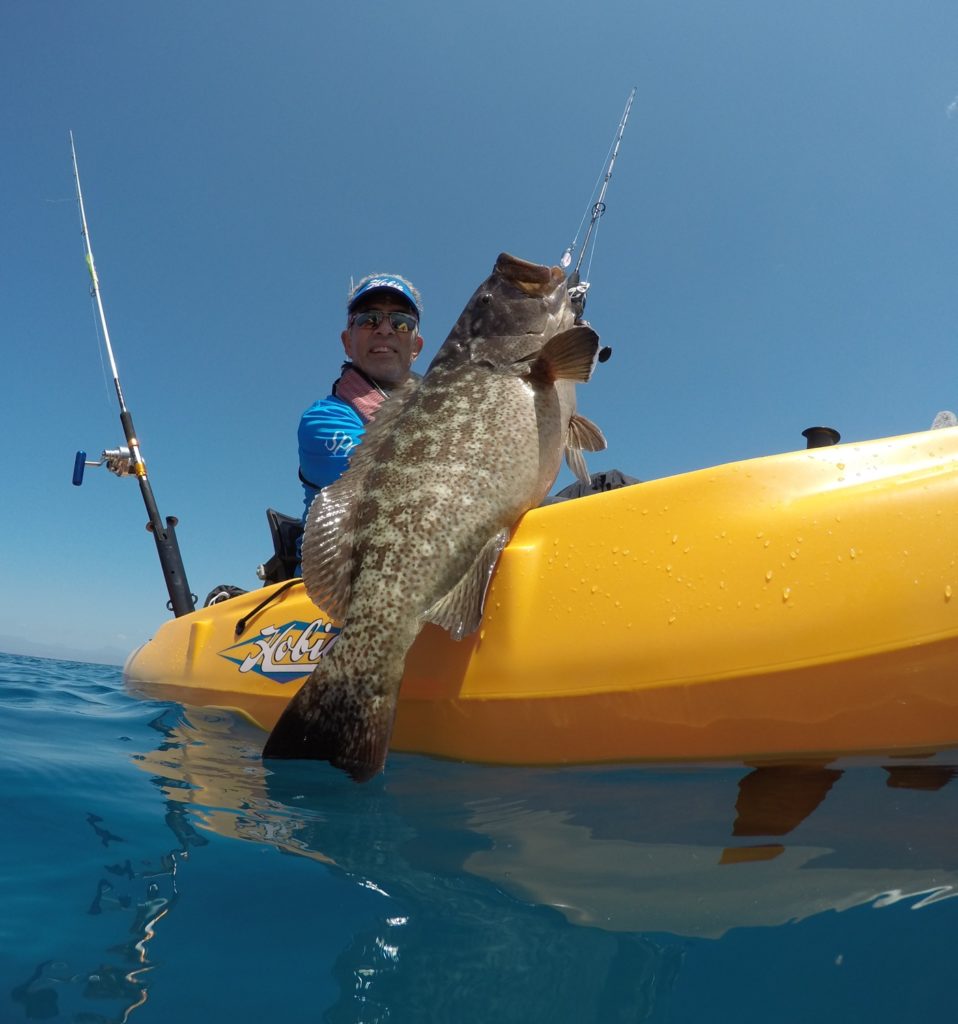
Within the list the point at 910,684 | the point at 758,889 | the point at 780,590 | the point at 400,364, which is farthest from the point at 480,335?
the point at 758,889

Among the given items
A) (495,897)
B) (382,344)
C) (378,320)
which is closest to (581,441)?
(382,344)

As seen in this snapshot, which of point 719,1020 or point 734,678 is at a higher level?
point 734,678

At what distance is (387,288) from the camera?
475cm

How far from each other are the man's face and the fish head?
1.23 meters

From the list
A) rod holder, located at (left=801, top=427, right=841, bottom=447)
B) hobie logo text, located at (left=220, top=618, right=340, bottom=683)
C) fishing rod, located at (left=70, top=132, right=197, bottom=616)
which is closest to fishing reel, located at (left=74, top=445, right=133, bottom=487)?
fishing rod, located at (left=70, top=132, right=197, bottom=616)

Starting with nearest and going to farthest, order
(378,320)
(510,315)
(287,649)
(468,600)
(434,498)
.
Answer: (468,600) → (434,498) → (287,649) → (510,315) → (378,320)

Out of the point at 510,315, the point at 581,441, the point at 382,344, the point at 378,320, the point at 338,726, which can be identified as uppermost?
the point at 378,320

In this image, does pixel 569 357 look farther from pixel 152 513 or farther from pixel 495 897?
pixel 152 513

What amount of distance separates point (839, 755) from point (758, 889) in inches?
31.8

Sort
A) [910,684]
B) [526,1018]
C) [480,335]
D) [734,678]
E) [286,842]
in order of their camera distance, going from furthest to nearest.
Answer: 1. [480,335]
2. [734,678]
3. [910,684]
4. [286,842]
5. [526,1018]

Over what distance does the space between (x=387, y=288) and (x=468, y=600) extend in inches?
119

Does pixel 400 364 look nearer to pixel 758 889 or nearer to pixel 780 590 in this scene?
pixel 780 590

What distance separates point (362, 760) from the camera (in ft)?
7.66

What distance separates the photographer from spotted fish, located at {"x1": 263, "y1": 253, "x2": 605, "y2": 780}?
7.98 feet
